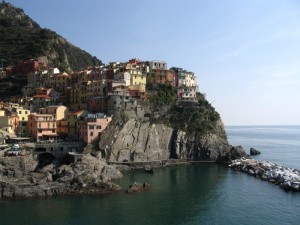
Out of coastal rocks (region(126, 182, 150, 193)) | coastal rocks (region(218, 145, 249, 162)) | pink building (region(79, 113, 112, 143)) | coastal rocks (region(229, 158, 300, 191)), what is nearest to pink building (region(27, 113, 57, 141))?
pink building (region(79, 113, 112, 143))

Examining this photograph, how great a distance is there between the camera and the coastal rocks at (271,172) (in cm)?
5553

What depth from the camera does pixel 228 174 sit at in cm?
6656

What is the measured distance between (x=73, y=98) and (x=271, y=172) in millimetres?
44985

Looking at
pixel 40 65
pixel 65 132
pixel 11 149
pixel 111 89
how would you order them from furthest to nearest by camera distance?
pixel 40 65
pixel 111 89
pixel 65 132
pixel 11 149

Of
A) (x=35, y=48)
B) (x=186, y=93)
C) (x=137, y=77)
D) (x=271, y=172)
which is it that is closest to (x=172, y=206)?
(x=271, y=172)

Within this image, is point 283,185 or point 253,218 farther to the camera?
point 283,185

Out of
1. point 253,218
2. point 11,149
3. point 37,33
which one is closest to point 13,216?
point 11,149

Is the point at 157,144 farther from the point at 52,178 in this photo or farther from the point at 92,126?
the point at 52,178

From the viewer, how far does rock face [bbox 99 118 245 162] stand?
6919 centimetres

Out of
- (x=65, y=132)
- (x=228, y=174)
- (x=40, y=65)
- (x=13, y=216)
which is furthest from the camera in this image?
(x=40, y=65)

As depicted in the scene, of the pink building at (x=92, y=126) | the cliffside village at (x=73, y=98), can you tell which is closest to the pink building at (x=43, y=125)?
the cliffside village at (x=73, y=98)

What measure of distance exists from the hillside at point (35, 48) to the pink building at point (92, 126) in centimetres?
3889

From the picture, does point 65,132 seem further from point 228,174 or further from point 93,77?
point 228,174

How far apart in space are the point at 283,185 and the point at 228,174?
40.2 ft
